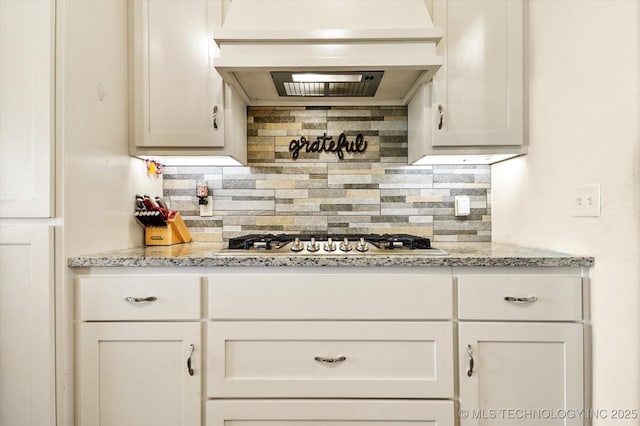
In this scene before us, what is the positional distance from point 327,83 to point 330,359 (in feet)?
3.84

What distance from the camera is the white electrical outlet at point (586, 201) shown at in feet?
3.92

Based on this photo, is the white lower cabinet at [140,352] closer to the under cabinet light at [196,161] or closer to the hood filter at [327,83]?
the under cabinet light at [196,161]

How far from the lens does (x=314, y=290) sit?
4.08 ft

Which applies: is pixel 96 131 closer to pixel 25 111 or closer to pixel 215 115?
pixel 25 111

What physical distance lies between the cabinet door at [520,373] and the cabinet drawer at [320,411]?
13 cm

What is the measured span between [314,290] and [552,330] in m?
0.85

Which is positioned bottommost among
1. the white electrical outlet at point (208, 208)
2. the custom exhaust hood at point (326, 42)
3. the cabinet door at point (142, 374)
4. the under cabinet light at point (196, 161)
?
the cabinet door at point (142, 374)

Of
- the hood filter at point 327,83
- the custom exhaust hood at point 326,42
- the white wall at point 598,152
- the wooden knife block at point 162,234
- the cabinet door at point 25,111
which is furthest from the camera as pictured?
the wooden knife block at point 162,234

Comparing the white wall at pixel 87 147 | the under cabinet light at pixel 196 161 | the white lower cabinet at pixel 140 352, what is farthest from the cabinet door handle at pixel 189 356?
the under cabinet light at pixel 196 161

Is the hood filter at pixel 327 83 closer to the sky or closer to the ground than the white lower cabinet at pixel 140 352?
closer to the sky

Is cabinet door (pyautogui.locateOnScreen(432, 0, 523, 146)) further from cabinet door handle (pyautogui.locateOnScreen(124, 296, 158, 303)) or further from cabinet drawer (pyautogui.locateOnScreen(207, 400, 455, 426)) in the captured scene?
cabinet door handle (pyautogui.locateOnScreen(124, 296, 158, 303))

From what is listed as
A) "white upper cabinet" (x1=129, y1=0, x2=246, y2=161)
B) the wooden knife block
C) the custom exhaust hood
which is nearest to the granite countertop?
the wooden knife block

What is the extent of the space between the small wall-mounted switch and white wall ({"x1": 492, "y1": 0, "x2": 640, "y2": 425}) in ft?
1.23

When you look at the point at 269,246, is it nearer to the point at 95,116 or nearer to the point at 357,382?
the point at 357,382
